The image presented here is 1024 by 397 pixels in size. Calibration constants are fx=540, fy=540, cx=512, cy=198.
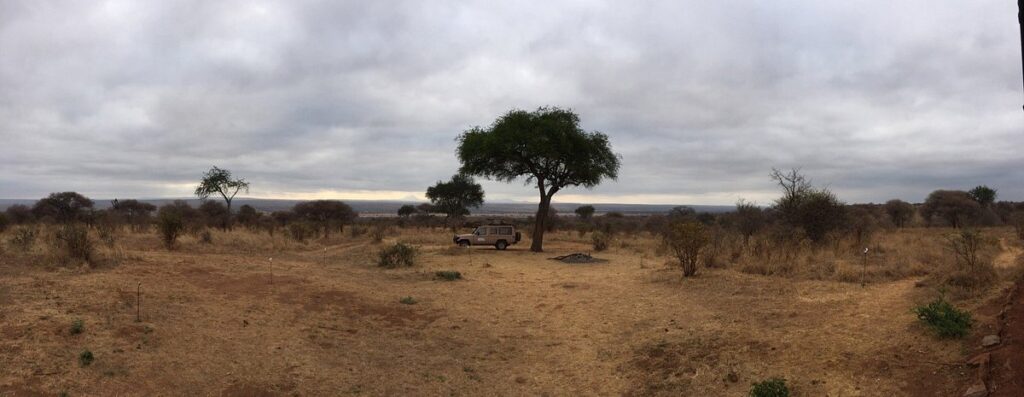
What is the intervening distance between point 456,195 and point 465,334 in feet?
170

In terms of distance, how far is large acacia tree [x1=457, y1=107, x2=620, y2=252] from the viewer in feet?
→ 84.2

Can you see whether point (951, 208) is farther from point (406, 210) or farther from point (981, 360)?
point (406, 210)

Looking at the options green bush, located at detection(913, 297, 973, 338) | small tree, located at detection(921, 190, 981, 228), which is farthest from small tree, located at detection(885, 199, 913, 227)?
green bush, located at detection(913, 297, 973, 338)

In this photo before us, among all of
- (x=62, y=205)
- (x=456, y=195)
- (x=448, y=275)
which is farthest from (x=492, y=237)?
(x=62, y=205)

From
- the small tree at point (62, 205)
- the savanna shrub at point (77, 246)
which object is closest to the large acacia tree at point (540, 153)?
the savanna shrub at point (77, 246)

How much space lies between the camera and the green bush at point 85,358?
6449 millimetres

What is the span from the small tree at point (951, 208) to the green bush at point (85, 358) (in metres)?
47.8

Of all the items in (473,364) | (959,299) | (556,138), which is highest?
(556,138)

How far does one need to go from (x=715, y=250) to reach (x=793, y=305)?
6.64 metres

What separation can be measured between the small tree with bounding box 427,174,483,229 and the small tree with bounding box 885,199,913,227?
39.2 metres

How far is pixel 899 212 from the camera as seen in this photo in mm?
43500

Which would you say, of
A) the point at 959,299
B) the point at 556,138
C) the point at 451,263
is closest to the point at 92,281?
the point at 451,263

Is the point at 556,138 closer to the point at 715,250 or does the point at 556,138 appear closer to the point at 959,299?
the point at 715,250

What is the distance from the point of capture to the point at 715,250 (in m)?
15.9
